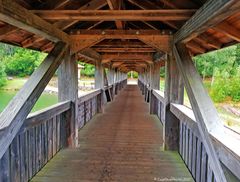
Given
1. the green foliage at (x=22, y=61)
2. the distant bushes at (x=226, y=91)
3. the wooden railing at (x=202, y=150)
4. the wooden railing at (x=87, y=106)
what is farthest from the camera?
the green foliage at (x=22, y=61)

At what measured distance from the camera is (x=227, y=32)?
3.32 m

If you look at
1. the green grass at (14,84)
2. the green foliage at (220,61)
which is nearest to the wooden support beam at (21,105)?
the green foliage at (220,61)

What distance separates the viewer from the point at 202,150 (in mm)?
3645

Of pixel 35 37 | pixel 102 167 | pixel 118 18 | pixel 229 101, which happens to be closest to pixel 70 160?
pixel 102 167

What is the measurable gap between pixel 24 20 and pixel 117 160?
9.50ft

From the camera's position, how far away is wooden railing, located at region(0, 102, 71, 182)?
3.20 metres

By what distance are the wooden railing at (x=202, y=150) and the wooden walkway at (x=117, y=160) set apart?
0.77 feet

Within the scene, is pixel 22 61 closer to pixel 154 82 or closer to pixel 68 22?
pixel 154 82

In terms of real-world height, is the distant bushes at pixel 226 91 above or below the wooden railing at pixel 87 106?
above

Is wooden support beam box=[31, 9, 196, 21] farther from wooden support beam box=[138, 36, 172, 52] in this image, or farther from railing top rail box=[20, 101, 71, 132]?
wooden support beam box=[138, 36, 172, 52]

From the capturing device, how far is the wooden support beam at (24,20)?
2.66m

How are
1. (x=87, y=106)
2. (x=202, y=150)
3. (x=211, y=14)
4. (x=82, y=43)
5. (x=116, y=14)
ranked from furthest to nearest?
1. (x=87, y=106)
2. (x=82, y=43)
3. (x=116, y=14)
4. (x=202, y=150)
5. (x=211, y=14)

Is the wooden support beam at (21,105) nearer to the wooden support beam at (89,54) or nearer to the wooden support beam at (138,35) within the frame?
the wooden support beam at (138,35)

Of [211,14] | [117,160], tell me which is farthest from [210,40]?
[117,160]
